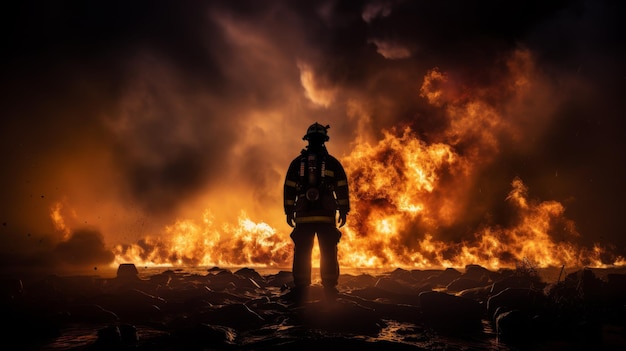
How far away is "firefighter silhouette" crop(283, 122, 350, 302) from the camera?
9.51m

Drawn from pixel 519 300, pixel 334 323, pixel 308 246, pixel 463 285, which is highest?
pixel 308 246

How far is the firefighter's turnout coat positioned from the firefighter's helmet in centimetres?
48

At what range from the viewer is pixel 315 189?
970 cm

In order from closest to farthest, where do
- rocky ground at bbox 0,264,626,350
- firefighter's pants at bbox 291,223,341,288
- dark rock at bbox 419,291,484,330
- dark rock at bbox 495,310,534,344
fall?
rocky ground at bbox 0,264,626,350, dark rock at bbox 495,310,534,344, dark rock at bbox 419,291,484,330, firefighter's pants at bbox 291,223,341,288

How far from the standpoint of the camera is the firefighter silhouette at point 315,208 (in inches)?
374

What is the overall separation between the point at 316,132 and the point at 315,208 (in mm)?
2532

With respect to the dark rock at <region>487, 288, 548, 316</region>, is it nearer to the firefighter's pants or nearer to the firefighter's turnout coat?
the firefighter's pants

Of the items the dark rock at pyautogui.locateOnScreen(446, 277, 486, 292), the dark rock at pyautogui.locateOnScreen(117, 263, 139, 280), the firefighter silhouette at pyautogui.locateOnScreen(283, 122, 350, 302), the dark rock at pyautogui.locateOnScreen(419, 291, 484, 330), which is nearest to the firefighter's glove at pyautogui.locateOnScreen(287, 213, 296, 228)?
the firefighter silhouette at pyautogui.locateOnScreen(283, 122, 350, 302)

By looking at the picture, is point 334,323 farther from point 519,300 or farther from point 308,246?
point 519,300

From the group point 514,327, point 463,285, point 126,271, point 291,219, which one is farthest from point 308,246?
point 126,271

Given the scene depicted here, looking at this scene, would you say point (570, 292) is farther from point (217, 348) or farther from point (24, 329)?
point (24, 329)

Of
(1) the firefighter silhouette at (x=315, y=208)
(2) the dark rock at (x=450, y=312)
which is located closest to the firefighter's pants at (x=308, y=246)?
(1) the firefighter silhouette at (x=315, y=208)

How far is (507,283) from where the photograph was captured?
45.4 ft

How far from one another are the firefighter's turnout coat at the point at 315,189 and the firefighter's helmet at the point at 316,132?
0.48 metres
